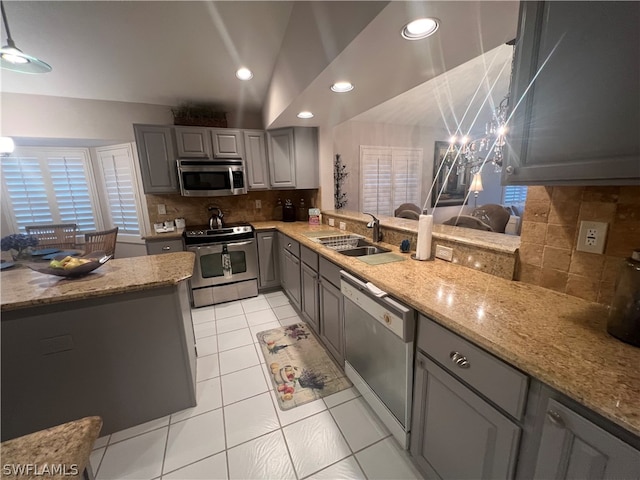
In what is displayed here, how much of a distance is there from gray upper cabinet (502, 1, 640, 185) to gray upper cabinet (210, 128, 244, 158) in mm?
3011

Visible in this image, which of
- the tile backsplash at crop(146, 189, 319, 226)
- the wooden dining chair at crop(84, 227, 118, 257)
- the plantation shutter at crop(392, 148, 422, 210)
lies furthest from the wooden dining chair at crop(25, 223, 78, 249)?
the plantation shutter at crop(392, 148, 422, 210)

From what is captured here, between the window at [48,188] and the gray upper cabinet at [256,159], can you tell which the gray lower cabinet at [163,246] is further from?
the window at [48,188]

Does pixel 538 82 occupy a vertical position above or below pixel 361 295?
above

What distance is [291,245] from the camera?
2.82 m

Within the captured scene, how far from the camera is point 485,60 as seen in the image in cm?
272

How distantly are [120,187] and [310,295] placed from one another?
127 inches

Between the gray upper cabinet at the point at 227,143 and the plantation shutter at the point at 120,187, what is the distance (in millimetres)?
1274

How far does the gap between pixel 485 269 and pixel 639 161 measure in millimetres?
883

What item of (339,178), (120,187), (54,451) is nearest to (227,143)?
(120,187)

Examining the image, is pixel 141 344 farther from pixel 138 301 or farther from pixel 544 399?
pixel 544 399

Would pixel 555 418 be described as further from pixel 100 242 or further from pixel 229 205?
pixel 100 242

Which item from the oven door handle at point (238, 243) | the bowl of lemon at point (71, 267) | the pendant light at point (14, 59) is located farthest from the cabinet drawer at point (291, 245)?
the pendant light at point (14, 59)

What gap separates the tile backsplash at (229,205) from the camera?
11.3 ft

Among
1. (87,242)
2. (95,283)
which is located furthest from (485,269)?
(87,242)
